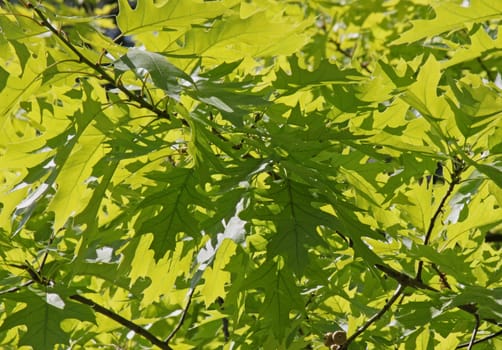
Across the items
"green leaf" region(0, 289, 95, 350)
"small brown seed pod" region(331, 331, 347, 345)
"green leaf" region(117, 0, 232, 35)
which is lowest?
"small brown seed pod" region(331, 331, 347, 345)

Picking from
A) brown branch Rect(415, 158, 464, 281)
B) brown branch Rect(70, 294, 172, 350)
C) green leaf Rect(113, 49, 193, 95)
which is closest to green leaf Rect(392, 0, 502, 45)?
brown branch Rect(415, 158, 464, 281)

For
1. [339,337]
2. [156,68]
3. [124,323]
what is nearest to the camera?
[156,68]

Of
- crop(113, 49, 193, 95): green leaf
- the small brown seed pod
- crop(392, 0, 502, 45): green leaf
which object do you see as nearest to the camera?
crop(113, 49, 193, 95): green leaf

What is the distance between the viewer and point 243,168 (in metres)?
1.10

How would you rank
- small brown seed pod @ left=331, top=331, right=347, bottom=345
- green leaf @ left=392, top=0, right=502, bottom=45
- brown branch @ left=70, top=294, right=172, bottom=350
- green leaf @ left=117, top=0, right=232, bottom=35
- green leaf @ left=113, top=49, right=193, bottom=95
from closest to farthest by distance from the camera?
green leaf @ left=113, top=49, right=193, bottom=95, green leaf @ left=117, top=0, right=232, bottom=35, green leaf @ left=392, top=0, right=502, bottom=45, small brown seed pod @ left=331, top=331, right=347, bottom=345, brown branch @ left=70, top=294, right=172, bottom=350

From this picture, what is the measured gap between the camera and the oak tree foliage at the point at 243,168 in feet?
3.66

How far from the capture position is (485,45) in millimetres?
1354

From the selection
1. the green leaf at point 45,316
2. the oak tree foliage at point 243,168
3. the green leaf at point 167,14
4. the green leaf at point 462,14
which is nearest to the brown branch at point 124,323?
the oak tree foliage at point 243,168

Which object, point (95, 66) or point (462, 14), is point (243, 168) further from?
point (462, 14)

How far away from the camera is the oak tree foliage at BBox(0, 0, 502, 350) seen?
1116 millimetres

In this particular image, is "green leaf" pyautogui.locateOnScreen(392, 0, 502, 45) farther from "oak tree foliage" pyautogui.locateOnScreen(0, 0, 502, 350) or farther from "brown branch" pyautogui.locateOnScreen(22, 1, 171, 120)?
"brown branch" pyautogui.locateOnScreen(22, 1, 171, 120)

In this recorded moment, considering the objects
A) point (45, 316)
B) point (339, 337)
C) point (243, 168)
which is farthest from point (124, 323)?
point (243, 168)

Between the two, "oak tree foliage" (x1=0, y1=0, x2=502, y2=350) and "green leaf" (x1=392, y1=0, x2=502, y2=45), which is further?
"green leaf" (x1=392, y1=0, x2=502, y2=45)

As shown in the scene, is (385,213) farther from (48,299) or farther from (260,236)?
(48,299)
